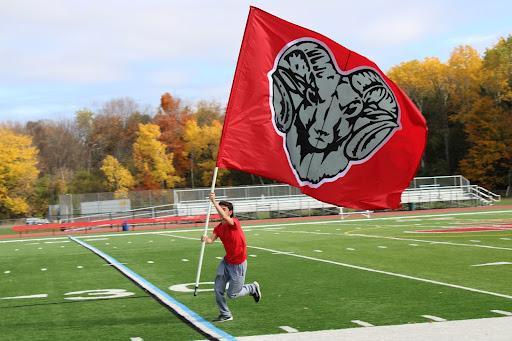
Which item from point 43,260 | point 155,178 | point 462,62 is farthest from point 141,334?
point 462,62

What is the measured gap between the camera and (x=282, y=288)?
11.4 metres

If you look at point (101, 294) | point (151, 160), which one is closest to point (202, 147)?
point (151, 160)

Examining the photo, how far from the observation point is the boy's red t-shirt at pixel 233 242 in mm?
8547

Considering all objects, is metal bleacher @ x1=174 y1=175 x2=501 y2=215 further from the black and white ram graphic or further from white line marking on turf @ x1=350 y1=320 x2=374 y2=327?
white line marking on turf @ x1=350 y1=320 x2=374 y2=327

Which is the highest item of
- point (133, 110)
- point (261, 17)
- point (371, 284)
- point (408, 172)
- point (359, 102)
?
point (133, 110)

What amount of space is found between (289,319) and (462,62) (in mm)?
69269

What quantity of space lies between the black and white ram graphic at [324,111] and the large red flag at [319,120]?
1 cm

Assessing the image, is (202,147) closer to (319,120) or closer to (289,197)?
(289,197)

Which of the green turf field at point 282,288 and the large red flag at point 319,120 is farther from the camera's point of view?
the large red flag at point 319,120

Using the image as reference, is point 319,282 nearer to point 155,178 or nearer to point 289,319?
point 289,319

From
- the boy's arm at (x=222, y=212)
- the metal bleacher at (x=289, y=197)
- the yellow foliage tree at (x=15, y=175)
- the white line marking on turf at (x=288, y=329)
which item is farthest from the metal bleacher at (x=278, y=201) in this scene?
→ the white line marking on turf at (x=288, y=329)

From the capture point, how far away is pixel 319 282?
39.1ft

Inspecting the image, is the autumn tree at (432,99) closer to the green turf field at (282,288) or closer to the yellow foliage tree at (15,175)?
the yellow foliage tree at (15,175)

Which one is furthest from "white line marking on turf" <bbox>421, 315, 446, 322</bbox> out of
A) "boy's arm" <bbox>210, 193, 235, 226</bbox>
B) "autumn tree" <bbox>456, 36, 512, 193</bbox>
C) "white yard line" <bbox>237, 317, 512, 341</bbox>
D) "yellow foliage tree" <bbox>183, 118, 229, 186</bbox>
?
"yellow foliage tree" <bbox>183, 118, 229, 186</bbox>
